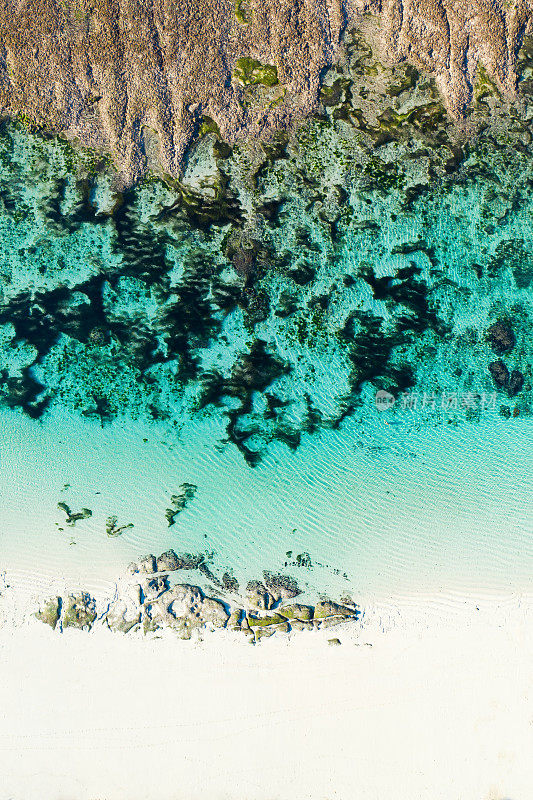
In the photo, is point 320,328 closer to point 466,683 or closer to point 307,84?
point 307,84

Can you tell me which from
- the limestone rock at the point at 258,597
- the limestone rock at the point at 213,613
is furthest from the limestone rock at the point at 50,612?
the limestone rock at the point at 258,597

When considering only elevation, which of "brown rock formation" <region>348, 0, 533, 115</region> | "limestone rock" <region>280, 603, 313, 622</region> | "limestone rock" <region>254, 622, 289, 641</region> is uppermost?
"brown rock formation" <region>348, 0, 533, 115</region>

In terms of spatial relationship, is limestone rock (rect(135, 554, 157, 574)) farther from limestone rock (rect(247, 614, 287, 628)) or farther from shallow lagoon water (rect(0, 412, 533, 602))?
limestone rock (rect(247, 614, 287, 628))

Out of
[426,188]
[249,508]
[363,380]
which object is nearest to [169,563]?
[249,508]

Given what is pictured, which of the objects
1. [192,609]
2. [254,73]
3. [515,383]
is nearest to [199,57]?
[254,73]

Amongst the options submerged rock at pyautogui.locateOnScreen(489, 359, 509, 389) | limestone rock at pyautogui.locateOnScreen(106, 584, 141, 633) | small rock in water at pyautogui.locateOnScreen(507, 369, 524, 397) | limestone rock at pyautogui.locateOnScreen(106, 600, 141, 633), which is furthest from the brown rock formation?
limestone rock at pyautogui.locateOnScreen(106, 600, 141, 633)

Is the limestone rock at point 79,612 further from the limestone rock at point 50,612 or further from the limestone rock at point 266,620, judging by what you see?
the limestone rock at point 266,620
